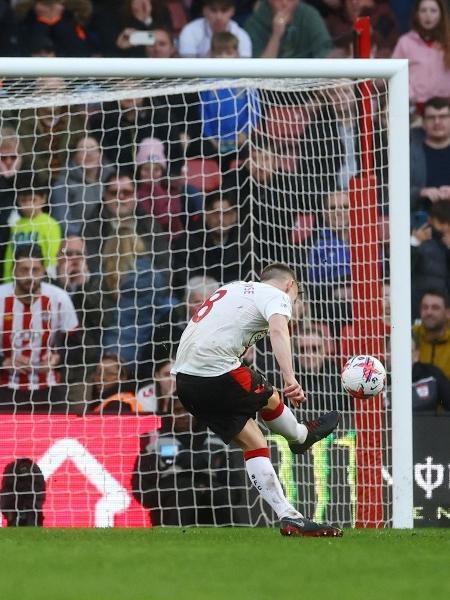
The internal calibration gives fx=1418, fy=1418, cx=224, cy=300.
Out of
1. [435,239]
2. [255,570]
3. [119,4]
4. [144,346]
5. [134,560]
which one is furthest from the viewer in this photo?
[119,4]

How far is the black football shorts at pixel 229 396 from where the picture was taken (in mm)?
8312

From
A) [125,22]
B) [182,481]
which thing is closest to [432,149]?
[125,22]

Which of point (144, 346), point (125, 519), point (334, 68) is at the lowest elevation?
point (125, 519)

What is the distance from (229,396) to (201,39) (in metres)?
6.61

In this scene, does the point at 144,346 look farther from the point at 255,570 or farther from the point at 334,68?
the point at 255,570

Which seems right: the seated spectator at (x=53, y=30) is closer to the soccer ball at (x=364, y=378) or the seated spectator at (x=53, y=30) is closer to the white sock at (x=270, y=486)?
the soccer ball at (x=364, y=378)

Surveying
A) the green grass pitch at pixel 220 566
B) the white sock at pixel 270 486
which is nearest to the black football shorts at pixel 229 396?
the white sock at pixel 270 486

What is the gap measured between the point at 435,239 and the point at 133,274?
297 cm

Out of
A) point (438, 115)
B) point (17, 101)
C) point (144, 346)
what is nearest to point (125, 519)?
point (144, 346)

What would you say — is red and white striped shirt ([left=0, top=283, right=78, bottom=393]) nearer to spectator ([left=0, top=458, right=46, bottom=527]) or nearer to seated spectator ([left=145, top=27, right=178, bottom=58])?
spectator ([left=0, top=458, right=46, bottom=527])

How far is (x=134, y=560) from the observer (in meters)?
6.51

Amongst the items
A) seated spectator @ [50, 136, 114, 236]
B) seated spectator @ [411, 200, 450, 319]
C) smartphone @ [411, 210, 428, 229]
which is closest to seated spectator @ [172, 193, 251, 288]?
seated spectator @ [50, 136, 114, 236]

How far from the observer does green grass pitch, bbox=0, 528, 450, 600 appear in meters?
5.39

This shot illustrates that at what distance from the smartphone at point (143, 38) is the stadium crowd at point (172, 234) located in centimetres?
124
